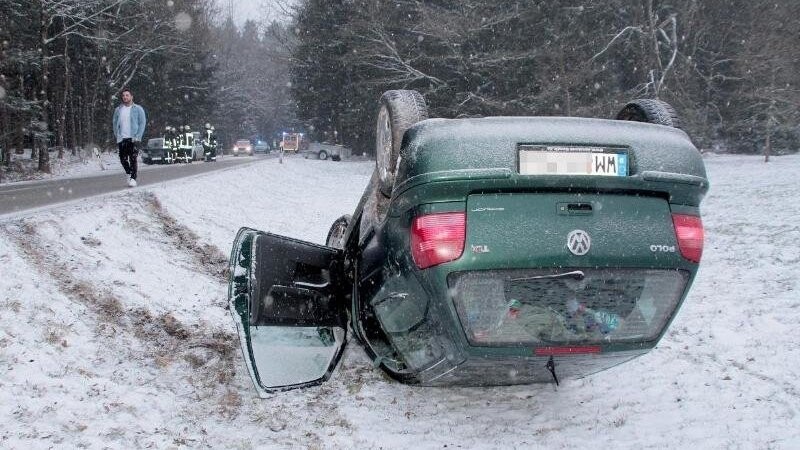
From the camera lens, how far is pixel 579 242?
2.52 m

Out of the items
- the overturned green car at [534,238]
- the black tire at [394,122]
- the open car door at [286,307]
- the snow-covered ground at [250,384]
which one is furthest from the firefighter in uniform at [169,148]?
the overturned green car at [534,238]

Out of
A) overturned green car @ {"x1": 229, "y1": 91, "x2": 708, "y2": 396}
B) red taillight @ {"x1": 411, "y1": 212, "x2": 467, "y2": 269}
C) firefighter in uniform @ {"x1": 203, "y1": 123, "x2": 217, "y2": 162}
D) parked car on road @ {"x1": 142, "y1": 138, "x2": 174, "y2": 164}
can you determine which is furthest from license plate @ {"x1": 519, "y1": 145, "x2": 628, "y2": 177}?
firefighter in uniform @ {"x1": 203, "y1": 123, "x2": 217, "y2": 162}

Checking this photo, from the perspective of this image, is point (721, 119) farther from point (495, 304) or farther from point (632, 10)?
point (495, 304)

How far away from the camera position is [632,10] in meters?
28.8

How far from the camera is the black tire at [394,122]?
2.92 m

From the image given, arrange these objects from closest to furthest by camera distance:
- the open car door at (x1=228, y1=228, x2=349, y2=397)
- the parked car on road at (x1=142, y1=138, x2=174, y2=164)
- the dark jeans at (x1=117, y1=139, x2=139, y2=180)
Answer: the open car door at (x1=228, y1=228, x2=349, y2=397), the dark jeans at (x1=117, y1=139, x2=139, y2=180), the parked car on road at (x1=142, y1=138, x2=174, y2=164)

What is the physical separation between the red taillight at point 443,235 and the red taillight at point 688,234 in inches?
37.9

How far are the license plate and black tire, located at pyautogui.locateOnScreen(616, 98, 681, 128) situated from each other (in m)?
0.66

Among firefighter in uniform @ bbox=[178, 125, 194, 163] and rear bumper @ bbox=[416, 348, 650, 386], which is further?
firefighter in uniform @ bbox=[178, 125, 194, 163]

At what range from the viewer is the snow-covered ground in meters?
3.34

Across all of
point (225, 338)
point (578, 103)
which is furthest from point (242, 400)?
point (578, 103)

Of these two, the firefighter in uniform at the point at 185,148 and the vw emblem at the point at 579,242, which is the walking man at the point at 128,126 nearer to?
the vw emblem at the point at 579,242

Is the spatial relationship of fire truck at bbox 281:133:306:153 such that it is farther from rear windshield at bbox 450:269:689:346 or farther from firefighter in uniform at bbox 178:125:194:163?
rear windshield at bbox 450:269:689:346

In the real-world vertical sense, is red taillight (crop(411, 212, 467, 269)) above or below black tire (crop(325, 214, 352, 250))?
above
